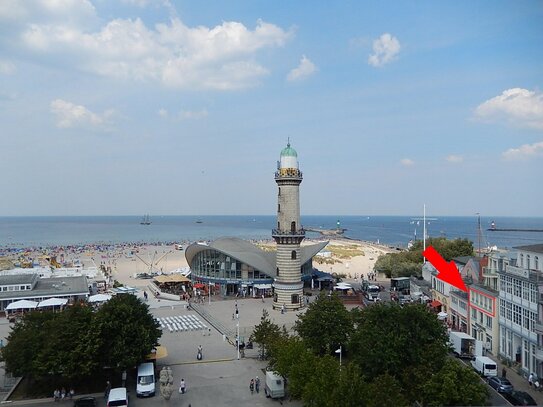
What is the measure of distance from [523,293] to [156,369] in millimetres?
23857

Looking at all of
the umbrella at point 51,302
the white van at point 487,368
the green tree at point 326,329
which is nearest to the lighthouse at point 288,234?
the green tree at point 326,329

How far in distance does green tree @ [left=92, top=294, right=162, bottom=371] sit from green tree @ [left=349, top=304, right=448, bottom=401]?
12392 mm

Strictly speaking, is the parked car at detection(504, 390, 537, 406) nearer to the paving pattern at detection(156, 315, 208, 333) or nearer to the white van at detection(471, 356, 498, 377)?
the white van at detection(471, 356, 498, 377)

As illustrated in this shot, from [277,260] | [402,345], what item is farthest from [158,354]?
[277,260]

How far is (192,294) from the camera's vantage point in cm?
6122

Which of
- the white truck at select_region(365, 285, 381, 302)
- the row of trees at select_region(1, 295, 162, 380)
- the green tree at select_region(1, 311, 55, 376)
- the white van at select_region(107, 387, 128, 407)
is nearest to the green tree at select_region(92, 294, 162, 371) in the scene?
the row of trees at select_region(1, 295, 162, 380)

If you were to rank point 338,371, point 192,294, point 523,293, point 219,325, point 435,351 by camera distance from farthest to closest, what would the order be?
1. point 192,294
2. point 219,325
3. point 523,293
4. point 435,351
5. point 338,371

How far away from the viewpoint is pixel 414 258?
241 feet

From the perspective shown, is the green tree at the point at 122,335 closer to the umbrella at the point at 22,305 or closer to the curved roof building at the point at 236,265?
the umbrella at the point at 22,305

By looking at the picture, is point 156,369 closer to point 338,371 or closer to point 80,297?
point 338,371

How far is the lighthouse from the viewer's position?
5231 cm

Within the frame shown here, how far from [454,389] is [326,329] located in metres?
10.8

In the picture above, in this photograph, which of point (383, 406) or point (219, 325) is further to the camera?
point (219, 325)

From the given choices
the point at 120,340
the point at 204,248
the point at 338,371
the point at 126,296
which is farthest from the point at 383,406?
the point at 204,248
